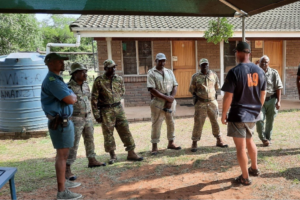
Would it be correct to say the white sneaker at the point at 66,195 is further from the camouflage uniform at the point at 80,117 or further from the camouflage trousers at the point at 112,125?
the camouflage trousers at the point at 112,125

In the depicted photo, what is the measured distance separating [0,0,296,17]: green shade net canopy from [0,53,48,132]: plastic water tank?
3072mm

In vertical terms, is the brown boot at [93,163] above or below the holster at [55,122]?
below

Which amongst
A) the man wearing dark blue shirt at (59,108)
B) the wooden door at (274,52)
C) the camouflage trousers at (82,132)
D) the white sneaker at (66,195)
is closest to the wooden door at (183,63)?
the wooden door at (274,52)

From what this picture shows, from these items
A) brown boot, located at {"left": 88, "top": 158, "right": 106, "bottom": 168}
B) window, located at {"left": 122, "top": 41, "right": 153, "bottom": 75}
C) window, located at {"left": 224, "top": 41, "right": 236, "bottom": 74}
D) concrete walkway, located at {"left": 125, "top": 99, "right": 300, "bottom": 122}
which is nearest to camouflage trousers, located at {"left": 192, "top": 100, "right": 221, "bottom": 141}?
brown boot, located at {"left": 88, "top": 158, "right": 106, "bottom": 168}

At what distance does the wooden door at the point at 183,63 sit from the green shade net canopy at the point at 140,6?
560 centimetres

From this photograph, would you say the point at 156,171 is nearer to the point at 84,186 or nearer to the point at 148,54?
the point at 84,186

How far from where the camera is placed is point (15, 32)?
1925 cm

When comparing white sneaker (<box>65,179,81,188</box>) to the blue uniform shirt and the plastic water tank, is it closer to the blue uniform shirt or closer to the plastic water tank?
the blue uniform shirt

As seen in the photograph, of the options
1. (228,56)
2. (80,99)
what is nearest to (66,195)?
(80,99)

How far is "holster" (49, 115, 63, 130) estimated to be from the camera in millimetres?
2938

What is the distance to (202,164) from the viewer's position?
13.4 feet

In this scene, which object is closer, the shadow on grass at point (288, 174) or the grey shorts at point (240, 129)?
the grey shorts at point (240, 129)

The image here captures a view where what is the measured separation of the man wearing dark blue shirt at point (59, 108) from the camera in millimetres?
2883

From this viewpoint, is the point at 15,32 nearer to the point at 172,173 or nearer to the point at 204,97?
the point at 204,97
